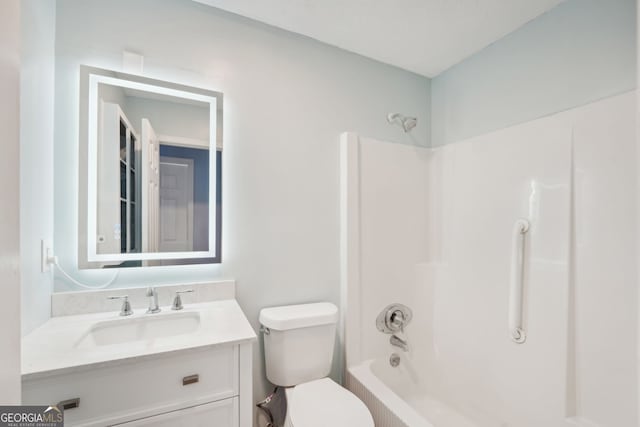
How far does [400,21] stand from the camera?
153 cm

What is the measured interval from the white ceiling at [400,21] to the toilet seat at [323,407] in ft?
6.23

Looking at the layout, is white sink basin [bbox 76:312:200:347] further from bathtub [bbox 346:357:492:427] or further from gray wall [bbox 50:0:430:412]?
bathtub [bbox 346:357:492:427]

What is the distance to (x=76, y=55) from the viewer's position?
1218mm

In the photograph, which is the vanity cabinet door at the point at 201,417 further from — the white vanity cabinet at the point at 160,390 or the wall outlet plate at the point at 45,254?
the wall outlet plate at the point at 45,254

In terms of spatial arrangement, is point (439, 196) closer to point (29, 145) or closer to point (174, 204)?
point (174, 204)

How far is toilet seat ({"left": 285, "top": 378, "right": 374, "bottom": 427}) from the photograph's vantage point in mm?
1145

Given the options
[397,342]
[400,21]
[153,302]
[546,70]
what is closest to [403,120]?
[400,21]

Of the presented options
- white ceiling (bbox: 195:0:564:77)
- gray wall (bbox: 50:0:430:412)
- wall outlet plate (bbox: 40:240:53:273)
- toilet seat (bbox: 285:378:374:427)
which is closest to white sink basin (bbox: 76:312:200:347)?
gray wall (bbox: 50:0:430:412)

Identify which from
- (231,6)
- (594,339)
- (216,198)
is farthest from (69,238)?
(594,339)

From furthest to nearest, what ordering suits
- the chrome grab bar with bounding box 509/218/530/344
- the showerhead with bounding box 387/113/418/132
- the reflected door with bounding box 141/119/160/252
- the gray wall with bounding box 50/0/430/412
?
the showerhead with bounding box 387/113/418/132 < the chrome grab bar with bounding box 509/218/530/344 < the reflected door with bounding box 141/119/160/252 < the gray wall with bounding box 50/0/430/412

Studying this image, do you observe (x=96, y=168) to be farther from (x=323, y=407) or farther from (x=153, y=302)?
(x=323, y=407)

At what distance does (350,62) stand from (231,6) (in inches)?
29.5

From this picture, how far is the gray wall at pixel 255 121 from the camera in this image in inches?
47.8

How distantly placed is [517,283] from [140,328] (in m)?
1.79
